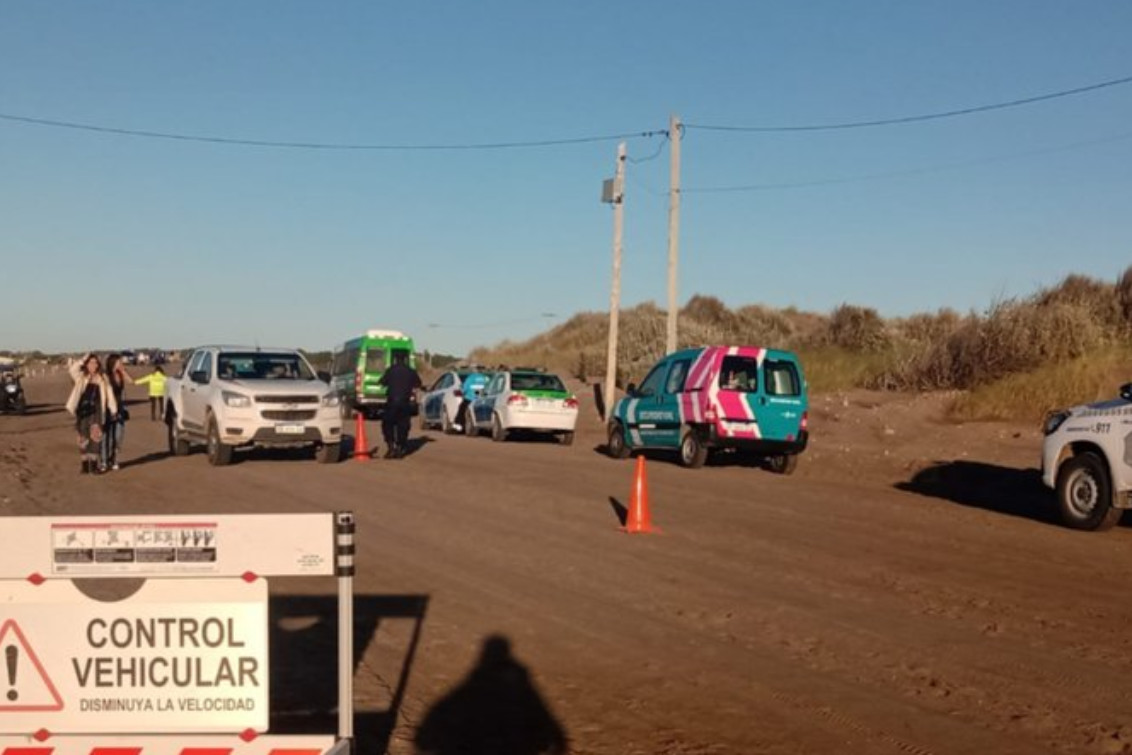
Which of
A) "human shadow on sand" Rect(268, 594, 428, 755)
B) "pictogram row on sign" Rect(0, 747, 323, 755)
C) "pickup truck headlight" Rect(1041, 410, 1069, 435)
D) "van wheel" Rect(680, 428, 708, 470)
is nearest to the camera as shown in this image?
"pictogram row on sign" Rect(0, 747, 323, 755)

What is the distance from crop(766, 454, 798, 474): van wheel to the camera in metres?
21.6

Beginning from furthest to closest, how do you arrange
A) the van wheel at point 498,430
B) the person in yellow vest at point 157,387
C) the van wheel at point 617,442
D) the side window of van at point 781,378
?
1. the person in yellow vest at point 157,387
2. the van wheel at point 498,430
3. the van wheel at point 617,442
4. the side window of van at point 781,378

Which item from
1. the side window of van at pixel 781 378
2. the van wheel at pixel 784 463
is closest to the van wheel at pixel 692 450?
the van wheel at pixel 784 463

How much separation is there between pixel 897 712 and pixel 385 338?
109 feet

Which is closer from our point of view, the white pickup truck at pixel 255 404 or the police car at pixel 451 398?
the white pickup truck at pixel 255 404

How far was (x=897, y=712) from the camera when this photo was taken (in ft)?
22.3

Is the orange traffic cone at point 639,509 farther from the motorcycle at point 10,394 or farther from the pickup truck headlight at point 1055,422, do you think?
the motorcycle at point 10,394

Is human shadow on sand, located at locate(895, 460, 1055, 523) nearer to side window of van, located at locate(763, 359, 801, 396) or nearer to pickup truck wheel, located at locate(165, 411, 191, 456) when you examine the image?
side window of van, located at locate(763, 359, 801, 396)

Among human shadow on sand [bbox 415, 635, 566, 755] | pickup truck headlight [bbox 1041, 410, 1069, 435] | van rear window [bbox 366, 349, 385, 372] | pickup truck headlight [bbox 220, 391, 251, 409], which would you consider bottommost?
human shadow on sand [bbox 415, 635, 566, 755]

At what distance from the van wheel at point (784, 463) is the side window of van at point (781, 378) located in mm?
1105

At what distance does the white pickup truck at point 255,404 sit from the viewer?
2123cm

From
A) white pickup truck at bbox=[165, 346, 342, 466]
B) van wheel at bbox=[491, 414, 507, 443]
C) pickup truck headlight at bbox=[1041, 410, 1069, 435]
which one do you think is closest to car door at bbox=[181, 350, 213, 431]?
white pickup truck at bbox=[165, 346, 342, 466]


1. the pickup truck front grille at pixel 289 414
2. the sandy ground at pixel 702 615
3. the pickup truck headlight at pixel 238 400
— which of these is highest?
the pickup truck headlight at pixel 238 400

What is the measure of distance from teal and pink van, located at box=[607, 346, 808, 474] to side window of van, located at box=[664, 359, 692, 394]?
0.02 metres
